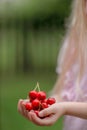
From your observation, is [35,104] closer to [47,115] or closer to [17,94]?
[47,115]

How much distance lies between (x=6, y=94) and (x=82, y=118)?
5.88 m

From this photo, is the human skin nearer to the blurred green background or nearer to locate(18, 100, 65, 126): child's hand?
locate(18, 100, 65, 126): child's hand

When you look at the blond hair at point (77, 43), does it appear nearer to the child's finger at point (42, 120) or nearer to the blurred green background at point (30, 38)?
the child's finger at point (42, 120)

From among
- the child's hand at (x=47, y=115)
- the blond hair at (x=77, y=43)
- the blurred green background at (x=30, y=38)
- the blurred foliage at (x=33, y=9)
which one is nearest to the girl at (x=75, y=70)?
the blond hair at (x=77, y=43)

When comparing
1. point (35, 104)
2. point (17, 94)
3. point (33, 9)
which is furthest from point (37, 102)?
point (33, 9)

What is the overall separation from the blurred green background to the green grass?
17 millimetres

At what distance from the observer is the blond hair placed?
3.51 meters

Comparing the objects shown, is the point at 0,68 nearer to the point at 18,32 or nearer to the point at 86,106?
the point at 18,32

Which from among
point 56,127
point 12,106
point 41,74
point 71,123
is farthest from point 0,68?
point 71,123

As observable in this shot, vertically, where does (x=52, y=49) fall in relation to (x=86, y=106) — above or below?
above

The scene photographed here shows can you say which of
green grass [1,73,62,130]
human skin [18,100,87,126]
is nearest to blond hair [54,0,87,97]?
human skin [18,100,87,126]

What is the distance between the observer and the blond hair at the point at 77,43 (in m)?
3.51

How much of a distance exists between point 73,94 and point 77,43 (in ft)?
0.85

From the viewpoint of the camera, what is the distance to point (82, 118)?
3.24 meters
